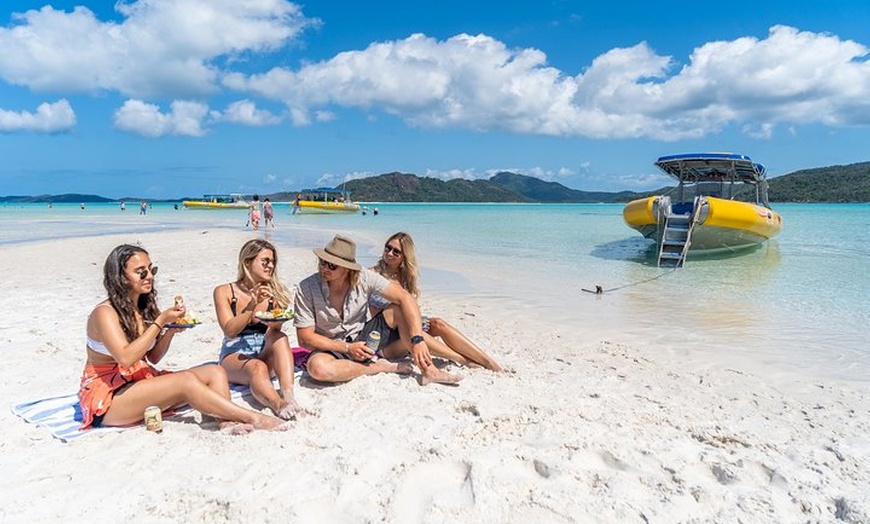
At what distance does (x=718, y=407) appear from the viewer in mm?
3801

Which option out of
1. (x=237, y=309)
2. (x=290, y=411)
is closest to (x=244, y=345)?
(x=237, y=309)

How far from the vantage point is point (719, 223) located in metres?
13.1

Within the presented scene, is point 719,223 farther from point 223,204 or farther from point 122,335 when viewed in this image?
point 223,204

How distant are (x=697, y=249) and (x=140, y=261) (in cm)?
1342

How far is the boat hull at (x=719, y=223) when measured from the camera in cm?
1305

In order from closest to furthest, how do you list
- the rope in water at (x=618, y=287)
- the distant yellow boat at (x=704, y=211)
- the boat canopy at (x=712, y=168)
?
the rope in water at (x=618, y=287) < the distant yellow boat at (x=704, y=211) < the boat canopy at (x=712, y=168)

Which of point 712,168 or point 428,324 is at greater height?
point 712,168

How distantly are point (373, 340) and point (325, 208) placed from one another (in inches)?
1518

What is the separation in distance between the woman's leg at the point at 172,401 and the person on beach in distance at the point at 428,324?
136cm

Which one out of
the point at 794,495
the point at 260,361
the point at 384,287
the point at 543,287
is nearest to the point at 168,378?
the point at 260,361

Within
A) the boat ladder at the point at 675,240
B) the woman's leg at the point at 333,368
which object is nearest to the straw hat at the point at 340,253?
the woman's leg at the point at 333,368

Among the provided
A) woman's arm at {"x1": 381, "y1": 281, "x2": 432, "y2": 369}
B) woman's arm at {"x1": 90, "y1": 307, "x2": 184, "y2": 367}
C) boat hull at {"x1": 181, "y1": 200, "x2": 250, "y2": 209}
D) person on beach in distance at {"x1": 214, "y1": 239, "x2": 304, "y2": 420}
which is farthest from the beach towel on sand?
boat hull at {"x1": 181, "y1": 200, "x2": 250, "y2": 209}

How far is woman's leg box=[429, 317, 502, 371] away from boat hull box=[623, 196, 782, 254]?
10.2m

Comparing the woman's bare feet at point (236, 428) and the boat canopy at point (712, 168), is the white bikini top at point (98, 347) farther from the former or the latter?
the boat canopy at point (712, 168)
